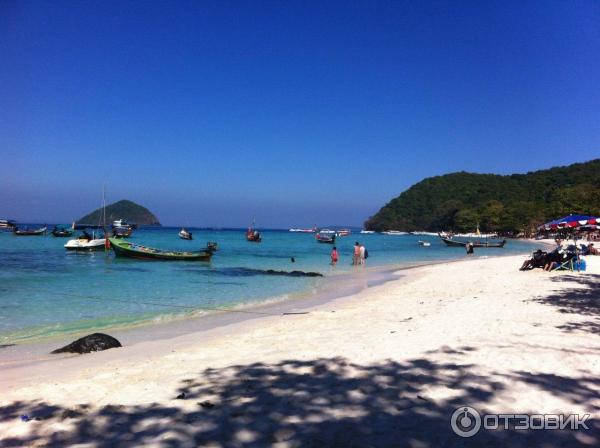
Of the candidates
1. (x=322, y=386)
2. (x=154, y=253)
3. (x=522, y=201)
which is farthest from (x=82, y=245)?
(x=522, y=201)

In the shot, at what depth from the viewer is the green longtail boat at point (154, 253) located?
34312 millimetres

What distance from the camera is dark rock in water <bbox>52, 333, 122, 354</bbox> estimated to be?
8.05 meters

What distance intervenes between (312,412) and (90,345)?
5633 mm

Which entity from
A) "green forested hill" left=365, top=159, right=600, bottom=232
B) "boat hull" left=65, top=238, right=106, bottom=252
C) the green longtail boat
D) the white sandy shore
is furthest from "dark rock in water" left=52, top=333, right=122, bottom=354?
"green forested hill" left=365, top=159, right=600, bottom=232

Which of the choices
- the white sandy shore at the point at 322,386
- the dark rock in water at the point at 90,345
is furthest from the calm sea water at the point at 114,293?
the white sandy shore at the point at 322,386

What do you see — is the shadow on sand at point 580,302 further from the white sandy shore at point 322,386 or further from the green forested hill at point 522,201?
the green forested hill at point 522,201

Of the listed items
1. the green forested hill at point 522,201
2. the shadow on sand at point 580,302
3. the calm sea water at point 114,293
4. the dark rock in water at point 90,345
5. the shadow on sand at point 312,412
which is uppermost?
the green forested hill at point 522,201

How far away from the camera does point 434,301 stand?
512 inches

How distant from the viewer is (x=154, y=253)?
34.7 metres

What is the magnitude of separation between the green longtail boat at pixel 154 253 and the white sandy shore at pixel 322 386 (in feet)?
84.2

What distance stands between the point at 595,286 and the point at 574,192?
4474 inches

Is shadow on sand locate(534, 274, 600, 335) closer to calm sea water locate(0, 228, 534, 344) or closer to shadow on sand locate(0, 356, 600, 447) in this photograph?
shadow on sand locate(0, 356, 600, 447)

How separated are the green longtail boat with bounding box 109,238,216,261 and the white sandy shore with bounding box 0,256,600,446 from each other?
2567cm

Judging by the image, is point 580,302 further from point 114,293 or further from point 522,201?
point 522,201
